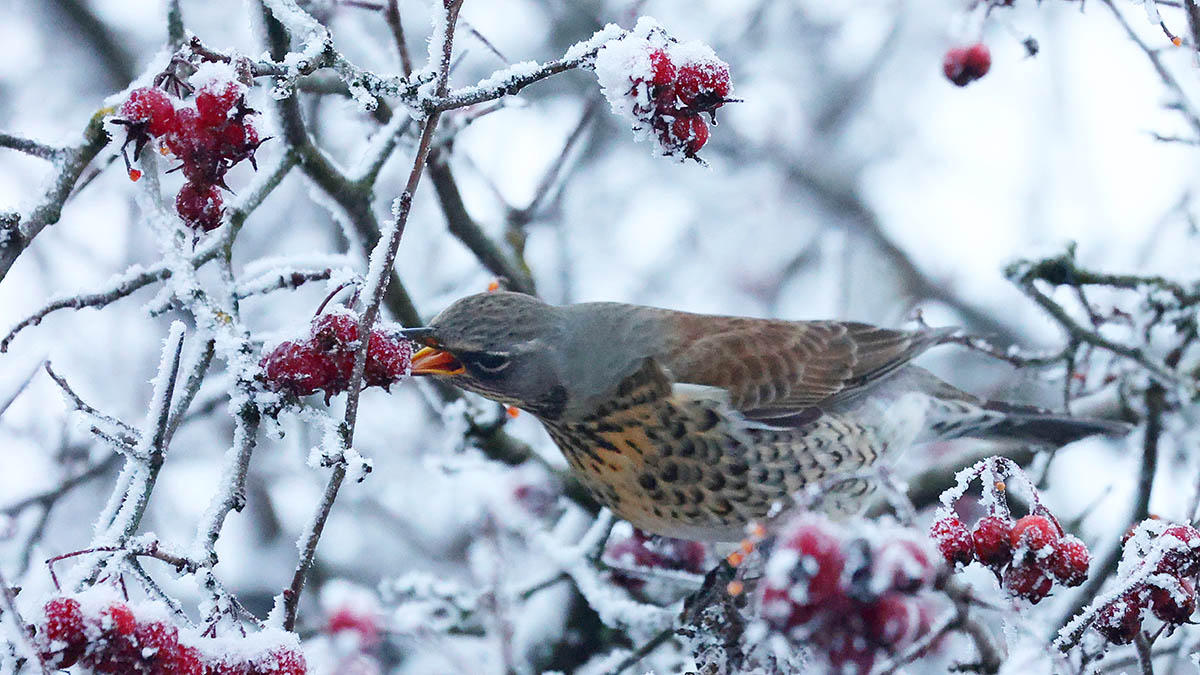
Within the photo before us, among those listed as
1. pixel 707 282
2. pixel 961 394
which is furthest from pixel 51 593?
pixel 707 282

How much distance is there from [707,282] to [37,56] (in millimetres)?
5146

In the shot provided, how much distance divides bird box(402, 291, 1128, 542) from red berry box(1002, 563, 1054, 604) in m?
1.40

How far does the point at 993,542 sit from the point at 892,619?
2.13ft

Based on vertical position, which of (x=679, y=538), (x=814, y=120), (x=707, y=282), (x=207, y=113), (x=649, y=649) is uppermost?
(x=814, y=120)

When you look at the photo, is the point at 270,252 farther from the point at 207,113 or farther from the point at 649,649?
the point at 207,113

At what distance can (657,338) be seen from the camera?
12.6 ft

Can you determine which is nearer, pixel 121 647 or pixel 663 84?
pixel 121 647

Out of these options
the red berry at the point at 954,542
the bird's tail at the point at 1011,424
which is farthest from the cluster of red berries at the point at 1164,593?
the bird's tail at the point at 1011,424

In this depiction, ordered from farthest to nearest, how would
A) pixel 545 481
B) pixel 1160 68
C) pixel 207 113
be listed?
pixel 545 481, pixel 1160 68, pixel 207 113

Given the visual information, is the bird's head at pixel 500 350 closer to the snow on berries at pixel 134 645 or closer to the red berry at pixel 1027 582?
the snow on berries at pixel 134 645

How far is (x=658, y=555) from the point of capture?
153 inches

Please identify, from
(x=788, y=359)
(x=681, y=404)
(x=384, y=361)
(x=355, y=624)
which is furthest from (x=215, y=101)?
(x=788, y=359)

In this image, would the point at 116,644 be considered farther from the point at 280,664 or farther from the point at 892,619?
the point at 892,619

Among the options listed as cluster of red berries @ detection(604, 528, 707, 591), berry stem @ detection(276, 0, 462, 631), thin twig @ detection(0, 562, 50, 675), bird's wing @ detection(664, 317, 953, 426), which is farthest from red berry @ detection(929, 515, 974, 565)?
cluster of red berries @ detection(604, 528, 707, 591)
